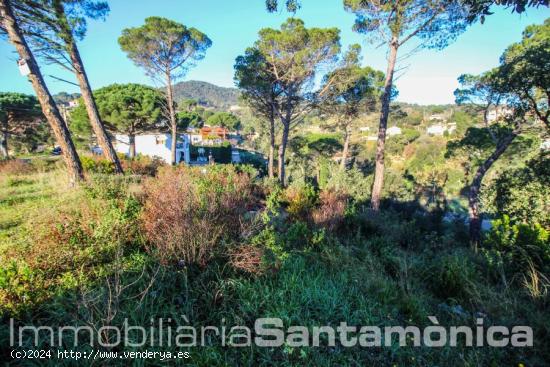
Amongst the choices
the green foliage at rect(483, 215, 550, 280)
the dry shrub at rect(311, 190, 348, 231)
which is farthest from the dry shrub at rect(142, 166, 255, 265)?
the green foliage at rect(483, 215, 550, 280)

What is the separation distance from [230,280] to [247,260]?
314 mm

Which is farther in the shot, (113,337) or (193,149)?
(193,149)

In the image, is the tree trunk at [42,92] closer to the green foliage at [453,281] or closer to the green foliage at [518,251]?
the green foliage at [453,281]

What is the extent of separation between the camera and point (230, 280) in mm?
2451

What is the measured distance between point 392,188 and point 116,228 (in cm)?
Answer: 1529

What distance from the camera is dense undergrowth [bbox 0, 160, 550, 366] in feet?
6.19

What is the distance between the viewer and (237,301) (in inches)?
90.6

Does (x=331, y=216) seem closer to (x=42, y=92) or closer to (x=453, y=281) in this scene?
(x=453, y=281)

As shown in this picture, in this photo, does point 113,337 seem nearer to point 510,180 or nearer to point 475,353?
point 475,353

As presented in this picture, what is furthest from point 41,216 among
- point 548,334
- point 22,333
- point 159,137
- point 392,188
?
point 159,137

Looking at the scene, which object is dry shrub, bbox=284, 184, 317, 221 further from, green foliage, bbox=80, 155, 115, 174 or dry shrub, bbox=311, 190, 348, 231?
green foliage, bbox=80, 155, 115, 174

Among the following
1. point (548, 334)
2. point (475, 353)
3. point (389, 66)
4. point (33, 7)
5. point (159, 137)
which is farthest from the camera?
point (159, 137)

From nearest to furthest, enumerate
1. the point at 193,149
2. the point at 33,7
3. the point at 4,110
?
the point at 33,7
the point at 4,110
the point at 193,149

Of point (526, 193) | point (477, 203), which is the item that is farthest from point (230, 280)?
point (477, 203)
